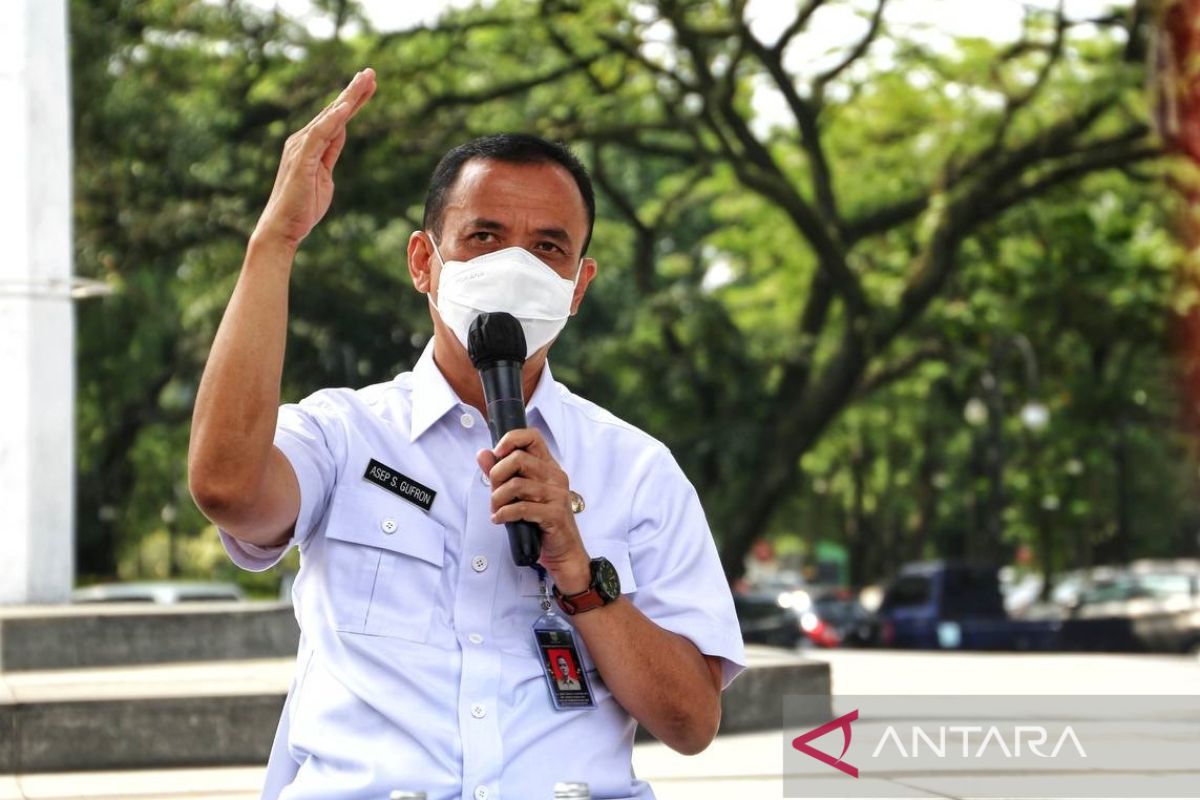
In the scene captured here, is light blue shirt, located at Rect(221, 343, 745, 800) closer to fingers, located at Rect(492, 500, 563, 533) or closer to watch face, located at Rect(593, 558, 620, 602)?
watch face, located at Rect(593, 558, 620, 602)

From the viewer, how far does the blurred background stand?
820 inches

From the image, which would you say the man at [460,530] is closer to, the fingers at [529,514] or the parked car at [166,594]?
the fingers at [529,514]

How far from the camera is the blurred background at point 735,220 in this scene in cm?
2083

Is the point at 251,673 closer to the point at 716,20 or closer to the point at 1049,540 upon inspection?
the point at 716,20

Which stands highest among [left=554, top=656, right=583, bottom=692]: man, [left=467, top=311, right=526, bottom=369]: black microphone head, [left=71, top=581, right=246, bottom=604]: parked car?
[left=467, top=311, right=526, bottom=369]: black microphone head

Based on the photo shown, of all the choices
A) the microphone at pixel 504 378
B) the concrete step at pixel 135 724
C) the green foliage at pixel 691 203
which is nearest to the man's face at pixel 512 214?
the microphone at pixel 504 378

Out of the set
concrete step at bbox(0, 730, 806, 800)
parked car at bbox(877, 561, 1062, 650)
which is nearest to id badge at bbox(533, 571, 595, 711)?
concrete step at bbox(0, 730, 806, 800)

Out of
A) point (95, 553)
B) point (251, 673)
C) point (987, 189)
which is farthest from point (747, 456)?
point (95, 553)

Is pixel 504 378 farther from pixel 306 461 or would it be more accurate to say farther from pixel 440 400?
pixel 306 461

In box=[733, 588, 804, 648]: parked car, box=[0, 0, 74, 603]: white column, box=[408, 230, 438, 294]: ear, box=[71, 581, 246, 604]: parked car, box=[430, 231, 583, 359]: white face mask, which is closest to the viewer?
box=[430, 231, 583, 359]: white face mask

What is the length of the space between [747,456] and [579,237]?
20930mm

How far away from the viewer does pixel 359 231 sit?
23266mm

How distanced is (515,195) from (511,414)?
46 centimetres

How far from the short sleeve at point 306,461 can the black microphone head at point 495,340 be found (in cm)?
28
